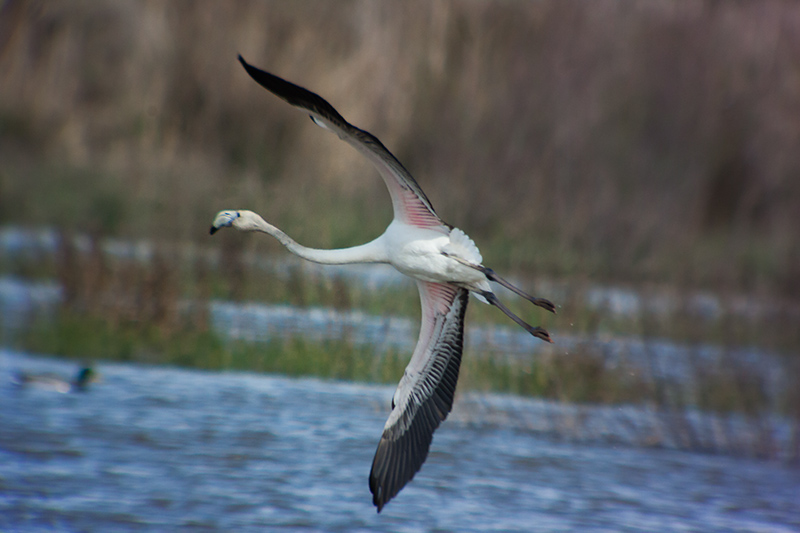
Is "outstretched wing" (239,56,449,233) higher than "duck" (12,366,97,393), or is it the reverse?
"outstretched wing" (239,56,449,233)

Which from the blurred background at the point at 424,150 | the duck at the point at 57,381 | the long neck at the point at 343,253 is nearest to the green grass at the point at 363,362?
the blurred background at the point at 424,150

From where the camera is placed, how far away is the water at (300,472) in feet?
28.0

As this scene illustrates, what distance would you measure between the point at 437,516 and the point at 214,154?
13.4m

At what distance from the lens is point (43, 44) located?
2225 centimetres

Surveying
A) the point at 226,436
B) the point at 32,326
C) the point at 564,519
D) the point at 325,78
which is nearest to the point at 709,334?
the point at 564,519

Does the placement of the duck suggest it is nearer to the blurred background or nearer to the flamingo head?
the blurred background

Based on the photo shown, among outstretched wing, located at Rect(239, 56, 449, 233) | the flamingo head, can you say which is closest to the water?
the flamingo head

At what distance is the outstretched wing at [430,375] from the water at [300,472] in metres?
1.82

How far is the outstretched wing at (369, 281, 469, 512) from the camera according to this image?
6914mm

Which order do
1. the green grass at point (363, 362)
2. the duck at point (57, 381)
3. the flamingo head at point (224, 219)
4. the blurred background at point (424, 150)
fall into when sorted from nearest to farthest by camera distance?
the flamingo head at point (224, 219) < the duck at point (57, 381) < the green grass at point (363, 362) < the blurred background at point (424, 150)

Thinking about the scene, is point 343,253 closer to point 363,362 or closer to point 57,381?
point 363,362

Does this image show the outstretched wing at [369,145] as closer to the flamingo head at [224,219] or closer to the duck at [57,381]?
the flamingo head at [224,219]

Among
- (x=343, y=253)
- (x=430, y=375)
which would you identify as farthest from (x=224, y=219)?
(x=430, y=375)

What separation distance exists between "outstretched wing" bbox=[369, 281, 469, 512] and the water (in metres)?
1.82
